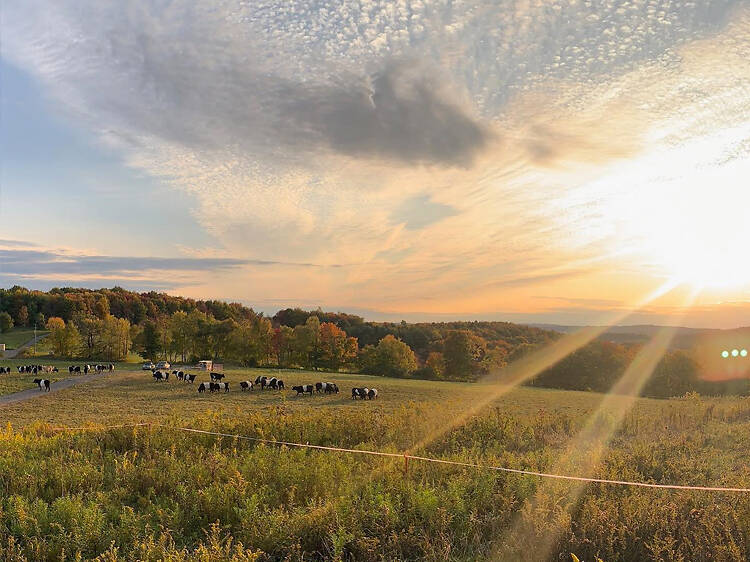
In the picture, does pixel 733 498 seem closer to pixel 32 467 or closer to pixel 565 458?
pixel 565 458

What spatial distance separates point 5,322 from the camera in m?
128

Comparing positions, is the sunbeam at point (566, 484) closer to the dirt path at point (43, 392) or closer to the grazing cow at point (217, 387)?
the grazing cow at point (217, 387)

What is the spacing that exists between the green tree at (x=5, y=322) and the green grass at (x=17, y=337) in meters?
1.47

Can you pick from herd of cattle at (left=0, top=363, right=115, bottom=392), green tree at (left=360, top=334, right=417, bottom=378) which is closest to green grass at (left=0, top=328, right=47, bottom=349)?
herd of cattle at (left=0, top=363, right=115, bottom=392)

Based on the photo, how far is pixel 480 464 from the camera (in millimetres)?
9477

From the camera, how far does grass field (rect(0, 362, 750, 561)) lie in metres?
6.48

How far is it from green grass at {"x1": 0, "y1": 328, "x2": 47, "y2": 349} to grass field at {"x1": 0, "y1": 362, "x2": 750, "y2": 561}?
12780 centimetres

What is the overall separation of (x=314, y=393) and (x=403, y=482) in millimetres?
34910

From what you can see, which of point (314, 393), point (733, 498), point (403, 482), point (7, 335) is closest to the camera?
point (733, 498)

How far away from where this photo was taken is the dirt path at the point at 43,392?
35.1 m

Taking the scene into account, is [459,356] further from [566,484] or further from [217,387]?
[566,484]

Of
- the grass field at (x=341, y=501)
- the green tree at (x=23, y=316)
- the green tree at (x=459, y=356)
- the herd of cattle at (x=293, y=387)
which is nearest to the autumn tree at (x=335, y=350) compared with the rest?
the green tree at (x=459, y=356)

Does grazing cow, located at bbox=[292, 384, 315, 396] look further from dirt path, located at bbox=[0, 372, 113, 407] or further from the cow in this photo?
dirt path, located at bbox=[0, 372, 113, 407]

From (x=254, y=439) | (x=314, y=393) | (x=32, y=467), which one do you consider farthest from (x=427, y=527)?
(x=314, y=393)
